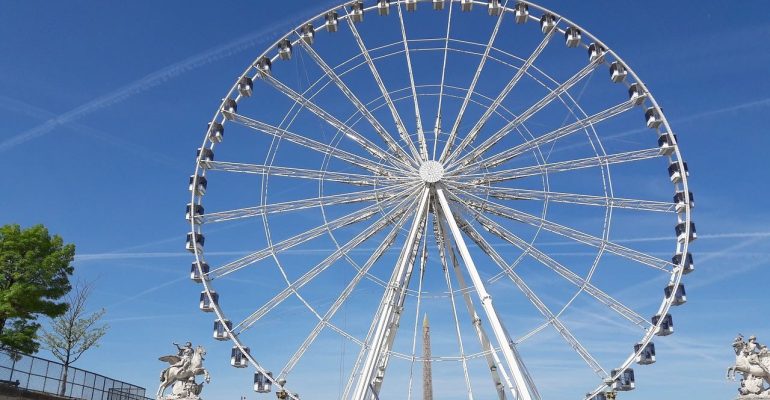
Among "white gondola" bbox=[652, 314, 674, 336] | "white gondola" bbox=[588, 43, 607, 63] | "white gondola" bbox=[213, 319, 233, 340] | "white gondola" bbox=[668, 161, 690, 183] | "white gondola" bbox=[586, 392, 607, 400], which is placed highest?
"white gondola" bbox=[588, 43, 607, 63]

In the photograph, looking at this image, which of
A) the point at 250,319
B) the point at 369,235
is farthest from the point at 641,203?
the point at 250,319

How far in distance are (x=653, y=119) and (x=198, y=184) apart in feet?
62.7

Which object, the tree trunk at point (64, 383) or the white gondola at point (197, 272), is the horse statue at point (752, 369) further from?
the tree trunk at point (64, 383)

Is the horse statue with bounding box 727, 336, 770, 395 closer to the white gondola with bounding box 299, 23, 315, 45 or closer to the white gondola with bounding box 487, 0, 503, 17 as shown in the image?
the white gondola with bounding box 487, 0, 503, 17

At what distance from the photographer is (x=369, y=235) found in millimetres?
28781

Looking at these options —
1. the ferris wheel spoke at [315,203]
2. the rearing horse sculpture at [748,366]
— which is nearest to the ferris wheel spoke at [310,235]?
A: the ferris wheel spoke at [315,203]

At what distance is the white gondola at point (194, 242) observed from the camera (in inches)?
1121

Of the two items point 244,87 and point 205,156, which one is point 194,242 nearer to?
point 205,156

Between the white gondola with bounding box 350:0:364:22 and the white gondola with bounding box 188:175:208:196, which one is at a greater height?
the white gondola with bounding box 350:0:364:22

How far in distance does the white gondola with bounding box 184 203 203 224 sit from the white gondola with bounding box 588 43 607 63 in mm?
17761

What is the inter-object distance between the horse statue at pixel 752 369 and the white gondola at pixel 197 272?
20519 millimetres

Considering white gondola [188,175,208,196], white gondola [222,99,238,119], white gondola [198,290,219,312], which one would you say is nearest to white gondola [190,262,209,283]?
white gondola [198,290,219,312]

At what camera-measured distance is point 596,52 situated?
1159 inches

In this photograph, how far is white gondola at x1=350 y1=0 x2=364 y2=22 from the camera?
31344 millimetres
